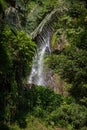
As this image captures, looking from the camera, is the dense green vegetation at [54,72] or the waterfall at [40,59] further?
the waterfall at [40,59]

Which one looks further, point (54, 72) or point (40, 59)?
point (40, 59)

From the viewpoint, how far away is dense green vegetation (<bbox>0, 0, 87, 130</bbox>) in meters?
22.5

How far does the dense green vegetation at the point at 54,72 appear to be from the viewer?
22500mm

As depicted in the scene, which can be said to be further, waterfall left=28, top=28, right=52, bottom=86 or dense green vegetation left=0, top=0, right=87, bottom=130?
waterfall left=28, top=28, right=52, bottom=86

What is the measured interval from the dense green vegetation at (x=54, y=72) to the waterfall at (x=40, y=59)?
7.58 feet

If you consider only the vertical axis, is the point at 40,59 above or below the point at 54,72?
above

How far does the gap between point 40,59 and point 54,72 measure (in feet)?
27.8

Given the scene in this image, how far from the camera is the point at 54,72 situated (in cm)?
2388

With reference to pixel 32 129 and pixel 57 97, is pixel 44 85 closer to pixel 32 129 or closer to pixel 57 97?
pixel 57 97

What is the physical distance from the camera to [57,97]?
29.0m

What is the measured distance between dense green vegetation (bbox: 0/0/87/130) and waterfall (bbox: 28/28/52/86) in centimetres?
231

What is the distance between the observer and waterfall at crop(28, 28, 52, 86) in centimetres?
3122

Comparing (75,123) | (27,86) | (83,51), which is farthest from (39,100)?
(83,51)

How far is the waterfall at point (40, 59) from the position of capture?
3122 cm
